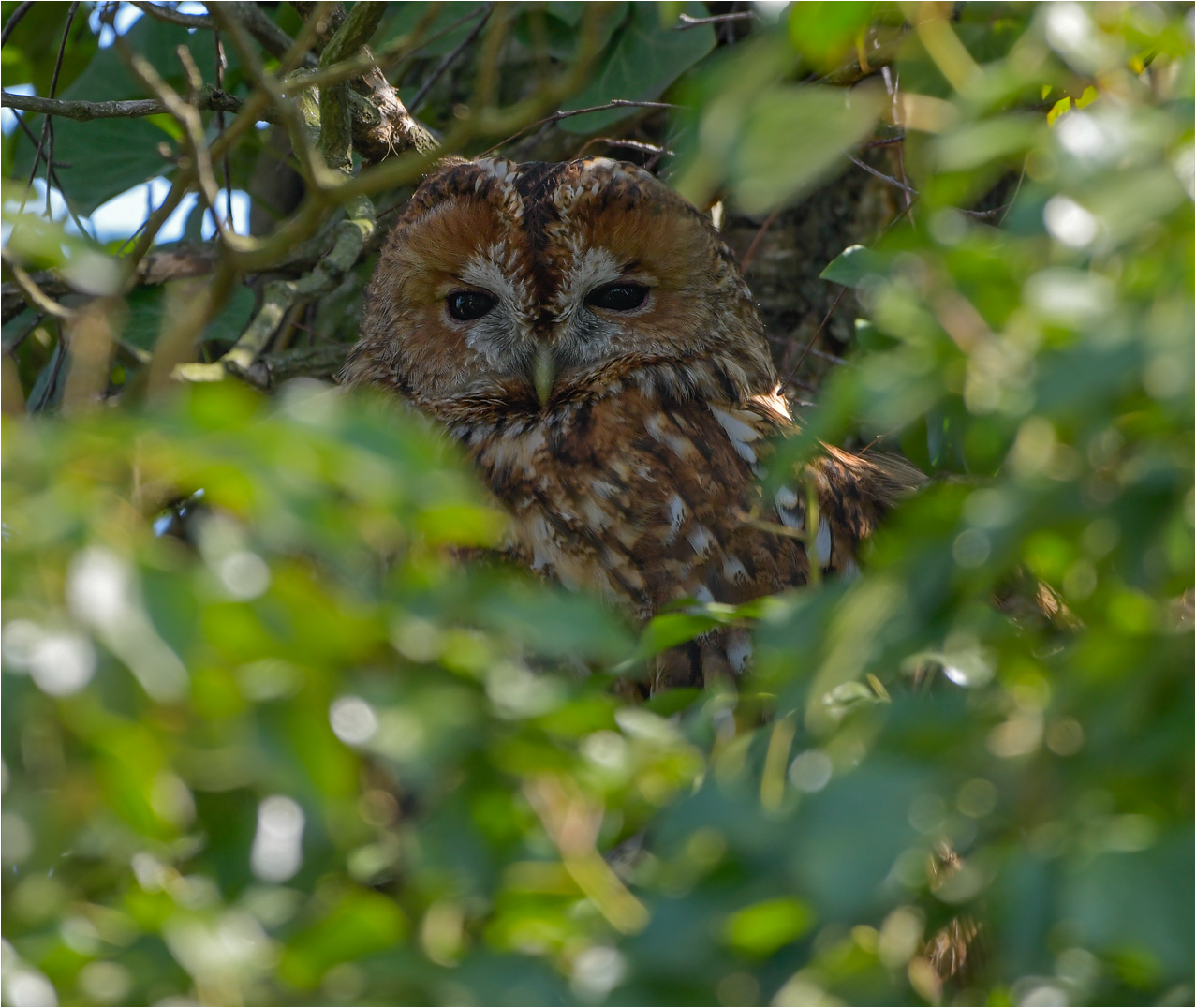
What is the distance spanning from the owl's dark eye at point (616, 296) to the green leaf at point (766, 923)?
1595mm

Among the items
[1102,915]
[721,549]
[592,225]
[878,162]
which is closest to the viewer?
[1102,915]

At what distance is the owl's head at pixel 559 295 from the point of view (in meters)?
2.05

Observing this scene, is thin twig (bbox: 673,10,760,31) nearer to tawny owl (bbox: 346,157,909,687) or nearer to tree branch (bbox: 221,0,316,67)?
tawny owl (bbox: 346,157,909,687)

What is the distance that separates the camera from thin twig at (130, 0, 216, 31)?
2010 millimetres

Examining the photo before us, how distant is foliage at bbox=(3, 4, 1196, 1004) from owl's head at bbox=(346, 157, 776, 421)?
4.27ft

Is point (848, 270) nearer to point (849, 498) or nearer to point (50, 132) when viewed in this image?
point (849, 498)

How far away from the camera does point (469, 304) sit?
219 centimetres

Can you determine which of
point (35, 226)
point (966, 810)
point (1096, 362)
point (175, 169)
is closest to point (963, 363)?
point (1096, 362)

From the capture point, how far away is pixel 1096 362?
0.59m

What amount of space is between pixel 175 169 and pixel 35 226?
1.84m

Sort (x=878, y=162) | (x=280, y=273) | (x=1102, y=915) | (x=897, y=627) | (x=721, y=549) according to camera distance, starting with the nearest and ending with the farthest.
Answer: (x=1102, y=915) < (x=897, y=627) < (x=721, y=549) < (x=280, y=273) < (x=878, y=162)

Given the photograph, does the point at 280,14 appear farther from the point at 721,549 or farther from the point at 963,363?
the point at 963,363

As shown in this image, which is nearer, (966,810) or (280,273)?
(966,810)

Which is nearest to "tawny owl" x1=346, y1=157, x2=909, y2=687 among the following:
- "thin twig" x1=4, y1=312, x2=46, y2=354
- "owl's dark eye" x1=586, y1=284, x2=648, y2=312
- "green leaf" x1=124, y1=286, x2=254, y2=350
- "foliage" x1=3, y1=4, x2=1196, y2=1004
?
"owl's dark eye" x1=586, y1=284, x2=648, y2=312
